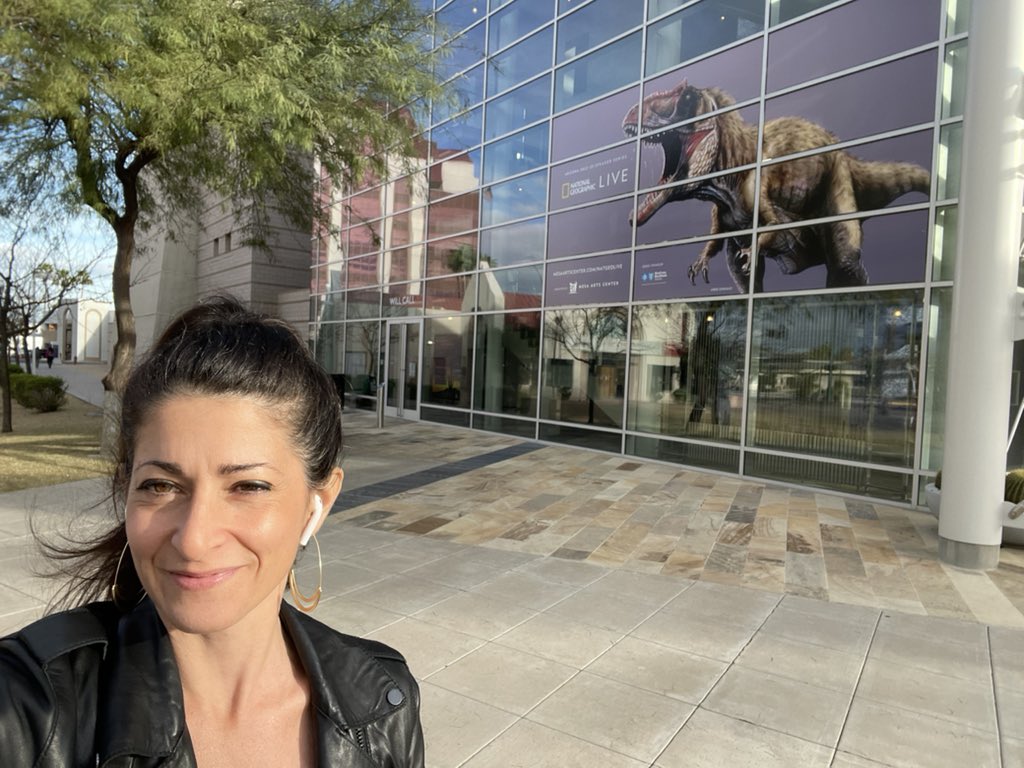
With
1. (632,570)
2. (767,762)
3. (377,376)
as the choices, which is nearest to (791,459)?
(632,570)

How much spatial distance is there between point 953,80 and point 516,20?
9479 millimetres

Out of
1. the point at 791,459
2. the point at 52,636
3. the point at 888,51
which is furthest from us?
the point at 791,459

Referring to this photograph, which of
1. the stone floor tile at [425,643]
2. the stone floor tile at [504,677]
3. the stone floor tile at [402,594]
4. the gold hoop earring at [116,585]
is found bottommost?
the stone floor tile at [402,594]

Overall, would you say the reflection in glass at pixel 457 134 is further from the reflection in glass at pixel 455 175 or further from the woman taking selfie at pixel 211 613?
the woman taking selfie at pixel 211 613

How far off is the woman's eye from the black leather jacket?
0.74ft

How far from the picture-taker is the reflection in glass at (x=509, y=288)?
46.0ft

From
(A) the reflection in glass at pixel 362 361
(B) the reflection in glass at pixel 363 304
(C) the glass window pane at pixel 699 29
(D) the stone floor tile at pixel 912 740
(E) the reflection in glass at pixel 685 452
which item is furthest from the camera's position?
(A) the reflection in glass at pixel 362 361

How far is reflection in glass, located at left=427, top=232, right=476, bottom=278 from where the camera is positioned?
15837 millimetres

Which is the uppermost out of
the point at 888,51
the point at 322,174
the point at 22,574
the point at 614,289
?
the point at 888,51

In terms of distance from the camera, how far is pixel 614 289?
487 inches

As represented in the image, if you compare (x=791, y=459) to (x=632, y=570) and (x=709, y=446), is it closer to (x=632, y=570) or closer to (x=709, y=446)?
(x=709, y=446)

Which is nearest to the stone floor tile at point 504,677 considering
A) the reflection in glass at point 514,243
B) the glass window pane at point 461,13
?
the reflection in glass at point 514,243

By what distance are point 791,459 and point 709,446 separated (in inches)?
Answer: 54.4

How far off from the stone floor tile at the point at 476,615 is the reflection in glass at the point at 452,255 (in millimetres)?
11893
